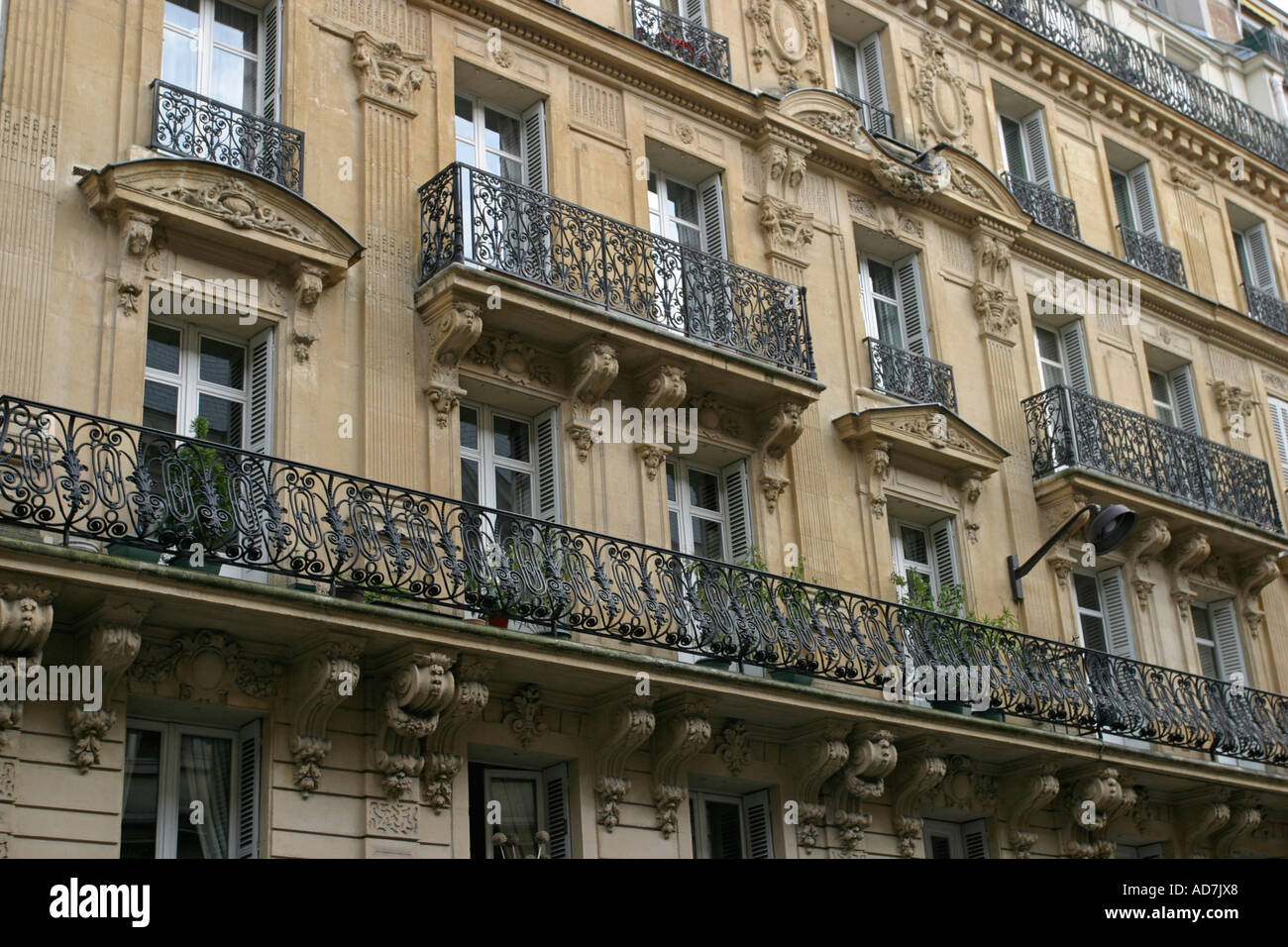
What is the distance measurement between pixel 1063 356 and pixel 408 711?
1199 centimetres

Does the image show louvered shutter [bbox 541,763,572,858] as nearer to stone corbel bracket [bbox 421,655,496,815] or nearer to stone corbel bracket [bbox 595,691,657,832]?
stone corbel bracket [bbox 595,691,657,832]

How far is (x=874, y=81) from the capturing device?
21500mm

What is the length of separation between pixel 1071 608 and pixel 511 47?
8.86m

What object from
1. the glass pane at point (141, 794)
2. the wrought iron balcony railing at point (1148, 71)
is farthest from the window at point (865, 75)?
the glass pane at point (141, 794)

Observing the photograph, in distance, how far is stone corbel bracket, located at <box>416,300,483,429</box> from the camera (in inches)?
586

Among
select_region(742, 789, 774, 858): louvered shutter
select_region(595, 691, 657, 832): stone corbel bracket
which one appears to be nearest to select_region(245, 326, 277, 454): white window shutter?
select_region(595, 691, 657, 832): stone corbel bracket

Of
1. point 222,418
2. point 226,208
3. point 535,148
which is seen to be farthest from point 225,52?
point 222,418

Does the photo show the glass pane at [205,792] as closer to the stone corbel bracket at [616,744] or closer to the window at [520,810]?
the window at [520,810]

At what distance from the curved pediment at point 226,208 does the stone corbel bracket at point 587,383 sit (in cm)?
235

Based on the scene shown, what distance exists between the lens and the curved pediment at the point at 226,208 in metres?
13.5

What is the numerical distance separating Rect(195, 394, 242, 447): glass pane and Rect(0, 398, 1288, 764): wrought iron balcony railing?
89cm

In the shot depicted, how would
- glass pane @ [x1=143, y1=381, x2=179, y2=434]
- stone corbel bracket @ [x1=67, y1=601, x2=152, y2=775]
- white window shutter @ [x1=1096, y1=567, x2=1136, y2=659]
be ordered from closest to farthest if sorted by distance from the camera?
1. stone corbel bracket @ [x1=67, y1=601, x2=152, y2=775]
2. glass pane @ [x1=143, y1=381, x2=179, y2=434]
3. white window shutter @ [x1=1096, y1=567, x2=1136, y2=659]

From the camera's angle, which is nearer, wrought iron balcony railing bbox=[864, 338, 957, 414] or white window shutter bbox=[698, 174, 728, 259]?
white window shutter bbox=[698, 174, 728, 259]
